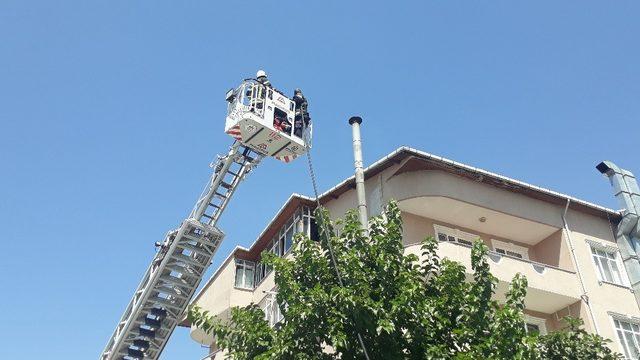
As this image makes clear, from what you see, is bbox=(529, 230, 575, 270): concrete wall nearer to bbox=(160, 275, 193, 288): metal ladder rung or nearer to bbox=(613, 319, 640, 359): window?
bbox=(613, 319, 640, 359): window

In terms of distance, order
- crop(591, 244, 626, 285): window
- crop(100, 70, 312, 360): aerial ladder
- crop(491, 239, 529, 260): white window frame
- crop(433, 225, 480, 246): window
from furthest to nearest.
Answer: crop(491, 239, 529, 260): white window frame < crop(591, 244, 626, 285): window < crop(433, 225, 480, 246): window < crop(100, 70, 312, 360): aerial ladder

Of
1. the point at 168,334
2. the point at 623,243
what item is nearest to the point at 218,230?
the point at 168,334

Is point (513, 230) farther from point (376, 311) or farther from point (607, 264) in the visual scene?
point (376, 311)

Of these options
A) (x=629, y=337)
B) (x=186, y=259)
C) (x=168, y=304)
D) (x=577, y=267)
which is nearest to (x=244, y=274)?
(x=168, y=304)

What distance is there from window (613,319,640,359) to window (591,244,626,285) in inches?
68.1

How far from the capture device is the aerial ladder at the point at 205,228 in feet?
63.4

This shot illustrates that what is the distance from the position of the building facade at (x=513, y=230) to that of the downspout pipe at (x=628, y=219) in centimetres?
24

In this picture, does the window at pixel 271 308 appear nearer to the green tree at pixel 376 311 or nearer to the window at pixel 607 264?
the green tree at pixel 376 311

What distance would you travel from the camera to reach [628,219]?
2561 centimetres

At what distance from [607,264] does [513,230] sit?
12.1 ft

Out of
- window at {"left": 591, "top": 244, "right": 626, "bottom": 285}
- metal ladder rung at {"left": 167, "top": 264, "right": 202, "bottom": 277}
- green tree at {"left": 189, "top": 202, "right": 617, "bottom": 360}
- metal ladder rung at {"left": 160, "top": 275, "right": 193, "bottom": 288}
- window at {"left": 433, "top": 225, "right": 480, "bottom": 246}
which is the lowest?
green tree at {"left": 189, "top": 202, "right": 617, "bottom": 360}

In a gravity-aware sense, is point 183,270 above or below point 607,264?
below

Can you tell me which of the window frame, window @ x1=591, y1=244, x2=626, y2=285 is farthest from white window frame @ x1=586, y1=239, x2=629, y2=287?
the window frame

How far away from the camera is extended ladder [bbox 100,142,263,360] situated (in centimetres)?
2025
